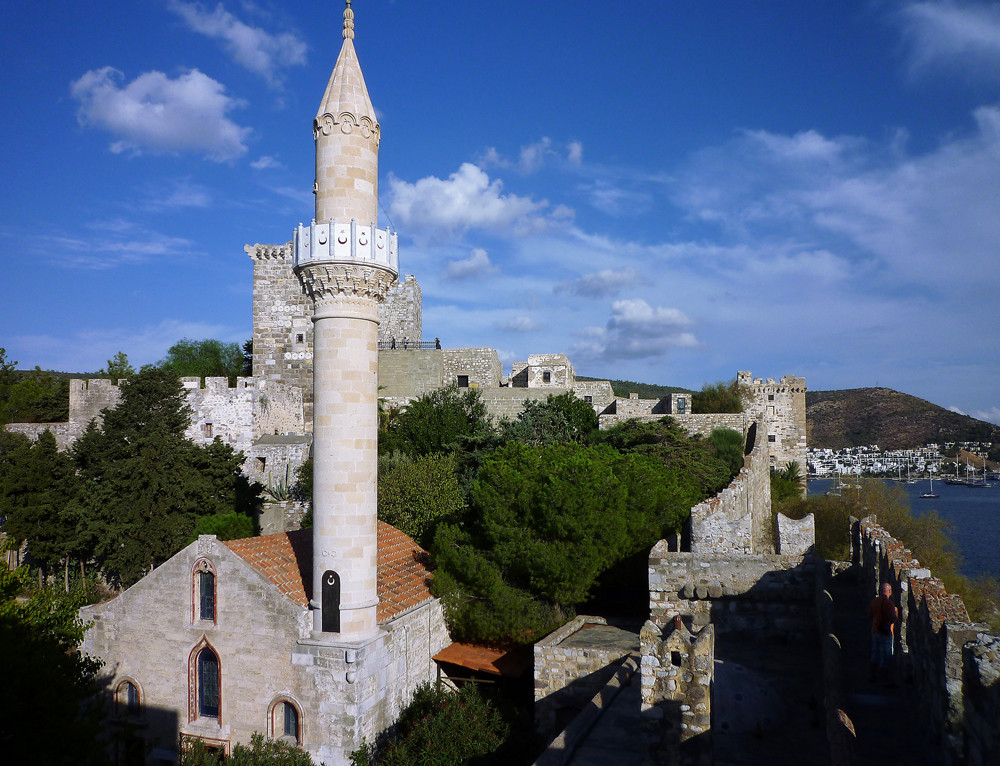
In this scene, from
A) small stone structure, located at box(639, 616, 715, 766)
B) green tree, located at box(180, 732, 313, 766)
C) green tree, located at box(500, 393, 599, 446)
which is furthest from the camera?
green tree, located at box(500, 393, 599, 446)

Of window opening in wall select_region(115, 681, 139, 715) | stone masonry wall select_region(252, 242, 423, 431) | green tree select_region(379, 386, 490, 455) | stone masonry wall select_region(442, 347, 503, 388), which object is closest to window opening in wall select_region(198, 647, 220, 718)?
window opening in wall select_region(115, 681, 139, 715)

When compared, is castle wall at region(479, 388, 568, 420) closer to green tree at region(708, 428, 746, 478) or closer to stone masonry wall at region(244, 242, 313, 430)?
green tree at region(708, 428, 746, 478)

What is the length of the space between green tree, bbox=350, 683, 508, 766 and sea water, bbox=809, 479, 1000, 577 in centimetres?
2633

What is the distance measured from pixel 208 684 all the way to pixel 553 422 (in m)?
18.1

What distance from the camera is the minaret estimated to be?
1175 cm

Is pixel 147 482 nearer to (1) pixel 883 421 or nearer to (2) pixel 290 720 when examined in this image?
→ (2) pixel 290 720

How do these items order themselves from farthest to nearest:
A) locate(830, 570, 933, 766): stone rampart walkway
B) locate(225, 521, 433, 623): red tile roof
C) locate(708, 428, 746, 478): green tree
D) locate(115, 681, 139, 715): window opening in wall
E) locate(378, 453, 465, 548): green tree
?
1. locate(708, 428, 746, 478): green tree
2. locate(378, 453, 465, 548): green tree
3. locate(115, 681, 139, 715): window opening in wall
4. locate(225, 521, 433, 623): red tile roof
5. locate(830, 570, 933, 766): stone rampart walkway

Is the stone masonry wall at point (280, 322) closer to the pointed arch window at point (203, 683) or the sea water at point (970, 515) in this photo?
the pointed arch window at point (203, 683)

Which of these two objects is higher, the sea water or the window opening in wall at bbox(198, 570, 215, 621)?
the window opening in wall at bbox(198, 570, 215, 621)

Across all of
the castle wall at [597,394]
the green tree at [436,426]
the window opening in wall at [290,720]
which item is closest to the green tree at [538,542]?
the window opening in wall at [290,720]

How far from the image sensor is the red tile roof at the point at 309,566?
40.8 feet

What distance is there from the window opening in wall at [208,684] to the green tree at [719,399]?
80.6 feet

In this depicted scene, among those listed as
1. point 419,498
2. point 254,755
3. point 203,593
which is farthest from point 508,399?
point 254,755

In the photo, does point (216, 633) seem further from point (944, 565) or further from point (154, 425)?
point (944, 565)
